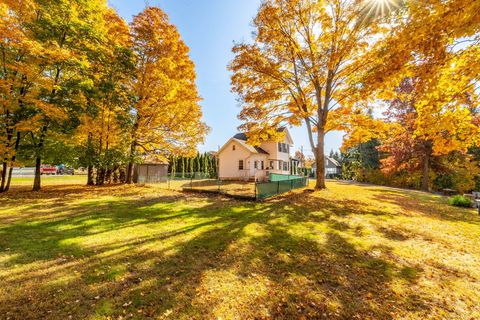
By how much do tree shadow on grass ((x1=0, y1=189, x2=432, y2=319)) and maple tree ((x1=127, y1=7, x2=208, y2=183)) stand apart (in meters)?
10.7

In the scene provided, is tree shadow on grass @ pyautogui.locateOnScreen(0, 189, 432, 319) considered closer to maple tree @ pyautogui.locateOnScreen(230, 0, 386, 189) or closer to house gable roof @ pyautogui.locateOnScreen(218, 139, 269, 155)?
maple tree @ pyautogui.locateOnScreen(230, 0, 386, 189)

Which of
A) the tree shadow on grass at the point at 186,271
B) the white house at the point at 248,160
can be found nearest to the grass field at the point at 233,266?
the tree shadow on grass at the point at 186,271

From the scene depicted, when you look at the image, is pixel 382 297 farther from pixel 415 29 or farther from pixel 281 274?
pixel 415 29

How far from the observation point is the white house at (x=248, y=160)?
29297 millimetres

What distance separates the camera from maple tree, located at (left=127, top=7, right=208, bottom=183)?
16.4 m

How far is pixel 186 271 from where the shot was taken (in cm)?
449

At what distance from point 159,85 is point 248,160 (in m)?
16.1

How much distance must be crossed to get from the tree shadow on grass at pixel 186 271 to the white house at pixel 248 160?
20704 mm

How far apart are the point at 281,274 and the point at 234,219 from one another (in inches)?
171

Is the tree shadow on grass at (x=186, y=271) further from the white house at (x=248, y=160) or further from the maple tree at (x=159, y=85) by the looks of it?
the white house at (x=248, y=160)

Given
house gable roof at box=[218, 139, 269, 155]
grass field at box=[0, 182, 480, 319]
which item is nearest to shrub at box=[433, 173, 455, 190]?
house gable roof at box=[218, 139, 269, 155]

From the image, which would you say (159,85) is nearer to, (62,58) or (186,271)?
(62,58)

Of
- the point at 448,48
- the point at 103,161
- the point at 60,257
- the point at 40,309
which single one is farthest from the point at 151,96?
the point at 448,48

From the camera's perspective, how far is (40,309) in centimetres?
319
